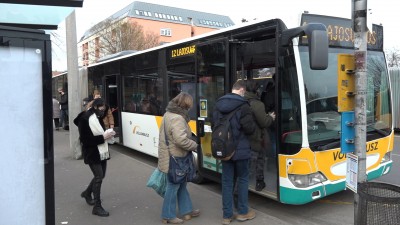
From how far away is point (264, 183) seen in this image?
5.23 m

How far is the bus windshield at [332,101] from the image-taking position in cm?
462

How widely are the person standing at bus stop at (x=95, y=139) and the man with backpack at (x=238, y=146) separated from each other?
1553mm

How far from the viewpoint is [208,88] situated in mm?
5922

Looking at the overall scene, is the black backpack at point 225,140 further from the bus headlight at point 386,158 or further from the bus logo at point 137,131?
the bus logo at point 137,131

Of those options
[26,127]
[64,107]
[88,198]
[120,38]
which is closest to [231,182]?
[88,198]

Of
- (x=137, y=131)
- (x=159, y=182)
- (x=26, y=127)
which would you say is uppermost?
(x=26, y=127)

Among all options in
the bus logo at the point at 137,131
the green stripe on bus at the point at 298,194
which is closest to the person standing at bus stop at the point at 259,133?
the green stripe on bus at the point at 298,194

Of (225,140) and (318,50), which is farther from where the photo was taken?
(225,140)

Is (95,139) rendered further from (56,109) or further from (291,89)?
(56,109)

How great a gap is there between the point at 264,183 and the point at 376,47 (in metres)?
2.67

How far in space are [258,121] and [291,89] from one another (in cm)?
62

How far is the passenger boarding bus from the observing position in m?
4.51

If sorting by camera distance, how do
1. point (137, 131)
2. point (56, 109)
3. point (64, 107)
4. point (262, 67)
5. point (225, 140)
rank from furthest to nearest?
point (64, 107), point (56, 109), point (137, 131), point (262, 67), point (225, 140)

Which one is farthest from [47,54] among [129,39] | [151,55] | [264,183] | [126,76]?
[129,39]
